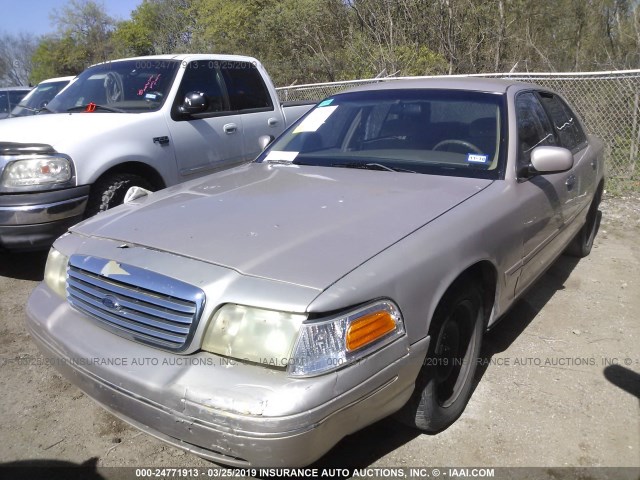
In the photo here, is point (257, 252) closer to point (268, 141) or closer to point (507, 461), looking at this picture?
point (507, 461)

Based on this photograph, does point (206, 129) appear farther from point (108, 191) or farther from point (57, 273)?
point (57, 273)

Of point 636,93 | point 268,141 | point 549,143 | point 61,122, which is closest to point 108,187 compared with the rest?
Answer: point 61,122

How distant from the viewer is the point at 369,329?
195cm

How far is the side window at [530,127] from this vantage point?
322 cm

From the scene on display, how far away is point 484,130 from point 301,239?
161 cm

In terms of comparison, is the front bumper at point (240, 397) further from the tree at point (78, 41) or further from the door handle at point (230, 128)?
the tree at point (78, 41)

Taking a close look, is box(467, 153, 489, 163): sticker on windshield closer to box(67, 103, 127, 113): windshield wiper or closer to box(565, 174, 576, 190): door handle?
box(565, 174, 576, 190): door handle

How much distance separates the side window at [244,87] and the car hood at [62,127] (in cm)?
137

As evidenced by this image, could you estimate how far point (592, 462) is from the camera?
8.14 ft

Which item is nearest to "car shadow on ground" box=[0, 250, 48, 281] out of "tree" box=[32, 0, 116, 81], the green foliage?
the green foliage

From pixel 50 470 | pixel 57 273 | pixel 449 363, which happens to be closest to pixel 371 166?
pixel 449 363

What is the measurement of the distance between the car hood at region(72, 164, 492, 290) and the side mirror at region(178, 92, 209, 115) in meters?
2.03

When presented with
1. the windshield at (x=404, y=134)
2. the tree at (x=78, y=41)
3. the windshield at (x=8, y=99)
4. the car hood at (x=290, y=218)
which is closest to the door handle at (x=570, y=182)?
the windshield at (x=404, y=134)

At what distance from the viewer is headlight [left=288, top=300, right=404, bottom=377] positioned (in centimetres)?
184
